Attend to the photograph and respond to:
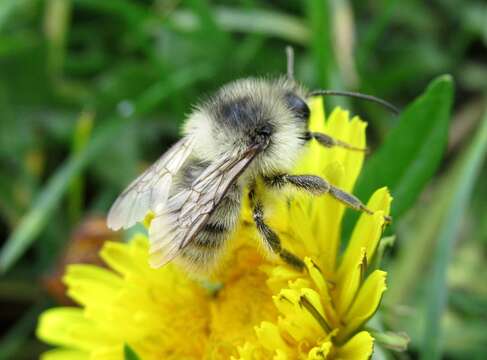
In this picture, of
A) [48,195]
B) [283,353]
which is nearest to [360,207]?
[283,353]

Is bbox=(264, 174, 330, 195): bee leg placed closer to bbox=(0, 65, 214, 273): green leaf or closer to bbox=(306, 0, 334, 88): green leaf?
bbox=(306, 0, 334, 88): green leaf

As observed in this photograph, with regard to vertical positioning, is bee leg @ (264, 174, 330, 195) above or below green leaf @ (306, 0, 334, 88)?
A: below

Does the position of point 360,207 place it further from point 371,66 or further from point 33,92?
point 33,92

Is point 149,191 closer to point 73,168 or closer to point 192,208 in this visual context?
point 192,208

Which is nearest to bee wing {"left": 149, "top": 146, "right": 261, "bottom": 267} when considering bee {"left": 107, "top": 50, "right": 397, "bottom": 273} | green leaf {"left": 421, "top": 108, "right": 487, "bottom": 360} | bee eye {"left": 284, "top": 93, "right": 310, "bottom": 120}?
bee {"left": 107, "top": 50, "right": 397, "bottom": 273}

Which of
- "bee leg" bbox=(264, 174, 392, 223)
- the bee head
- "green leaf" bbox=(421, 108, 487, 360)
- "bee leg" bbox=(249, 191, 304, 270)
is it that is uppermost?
the bee head

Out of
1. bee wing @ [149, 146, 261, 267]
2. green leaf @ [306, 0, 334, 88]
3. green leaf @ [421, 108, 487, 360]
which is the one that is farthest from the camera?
green leaf @ [306, 0, 334, 88]

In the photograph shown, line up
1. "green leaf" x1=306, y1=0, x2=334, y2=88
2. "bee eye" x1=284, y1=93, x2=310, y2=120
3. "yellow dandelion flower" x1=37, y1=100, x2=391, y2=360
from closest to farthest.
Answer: "yellow dandelion flower" x1=37, y1=100, x2=391, y2=360 → "bee eye" x1=284, y1=93, x2=310, y2=120 → "green leaf" x1=306, y1=0, x2=334, y2=88
